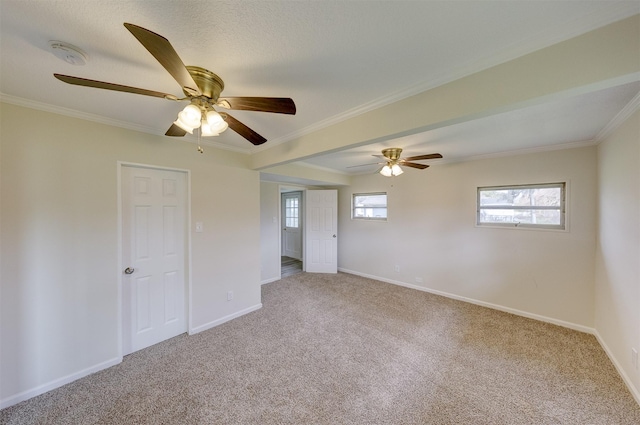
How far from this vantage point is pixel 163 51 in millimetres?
885

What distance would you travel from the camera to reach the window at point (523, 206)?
2.94 metres

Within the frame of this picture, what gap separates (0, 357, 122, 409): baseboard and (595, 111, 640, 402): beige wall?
445 cm

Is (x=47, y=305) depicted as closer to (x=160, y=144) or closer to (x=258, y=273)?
(x=160, y=144)

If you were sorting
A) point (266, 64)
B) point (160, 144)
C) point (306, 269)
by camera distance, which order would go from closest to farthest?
1. point (266, 64)
2. point (160, 144)
3. point (306, 269)

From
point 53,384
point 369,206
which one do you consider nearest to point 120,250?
point 53,384

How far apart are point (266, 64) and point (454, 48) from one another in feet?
3.32

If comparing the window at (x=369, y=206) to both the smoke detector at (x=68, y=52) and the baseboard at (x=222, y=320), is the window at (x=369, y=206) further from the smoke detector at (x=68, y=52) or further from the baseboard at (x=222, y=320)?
the smoke detector at (x=68, y=52)

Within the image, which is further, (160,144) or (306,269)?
(306,269)

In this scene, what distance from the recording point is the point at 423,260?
405 cm

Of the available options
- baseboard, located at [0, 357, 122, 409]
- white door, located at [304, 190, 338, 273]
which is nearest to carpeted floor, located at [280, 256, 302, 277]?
white door, located at [304, 190, 338, 273]

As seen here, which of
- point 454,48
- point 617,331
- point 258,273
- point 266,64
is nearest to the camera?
point 454,48

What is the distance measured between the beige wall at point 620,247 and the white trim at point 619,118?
0.16 ft

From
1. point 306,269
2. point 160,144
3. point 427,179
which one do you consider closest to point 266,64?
point 160,144

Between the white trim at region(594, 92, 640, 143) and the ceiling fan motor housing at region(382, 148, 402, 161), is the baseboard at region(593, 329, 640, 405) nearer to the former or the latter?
the white trim at region(594, 92, 640, 143)
